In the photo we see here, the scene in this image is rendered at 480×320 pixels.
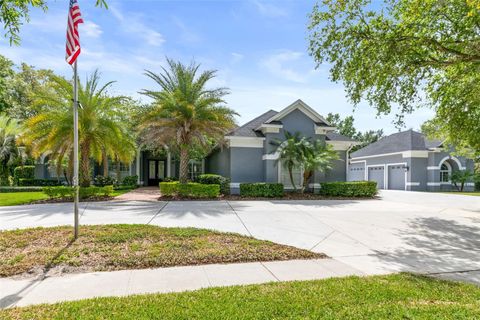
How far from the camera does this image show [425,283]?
475 cm

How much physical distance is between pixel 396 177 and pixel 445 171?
4279 millimetres

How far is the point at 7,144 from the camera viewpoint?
22609mm

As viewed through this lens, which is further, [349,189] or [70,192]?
[349,189]

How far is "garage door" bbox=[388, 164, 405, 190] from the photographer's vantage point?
27.5 meters

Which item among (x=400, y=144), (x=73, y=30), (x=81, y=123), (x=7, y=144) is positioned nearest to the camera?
(x=73, y=30)

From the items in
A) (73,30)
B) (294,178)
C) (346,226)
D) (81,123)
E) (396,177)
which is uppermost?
(73,30)

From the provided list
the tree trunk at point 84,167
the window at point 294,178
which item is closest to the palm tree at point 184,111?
the tree trunk at point 84,167

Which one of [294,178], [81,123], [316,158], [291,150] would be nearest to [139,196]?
[81,123]

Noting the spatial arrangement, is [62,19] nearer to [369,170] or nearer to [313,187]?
[313,187]

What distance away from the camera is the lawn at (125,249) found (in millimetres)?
5438

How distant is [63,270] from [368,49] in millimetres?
10200

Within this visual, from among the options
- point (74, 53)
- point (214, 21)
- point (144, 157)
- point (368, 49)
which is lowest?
point (144, 157)

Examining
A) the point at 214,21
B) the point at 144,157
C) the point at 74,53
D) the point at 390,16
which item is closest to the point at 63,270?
the point at 74,53

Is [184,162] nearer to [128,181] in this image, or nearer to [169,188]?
[169,188]
